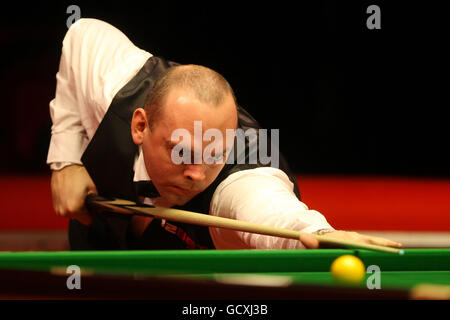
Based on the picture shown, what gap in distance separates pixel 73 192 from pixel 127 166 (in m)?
0.29

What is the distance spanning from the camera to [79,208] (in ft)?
8.41

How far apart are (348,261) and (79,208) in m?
1.33

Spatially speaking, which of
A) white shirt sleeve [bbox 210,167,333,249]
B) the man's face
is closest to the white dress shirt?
white shirt sleeve [bbox 210,167,333,249]

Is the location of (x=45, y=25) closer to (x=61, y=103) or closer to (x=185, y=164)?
(x=61, y=103)

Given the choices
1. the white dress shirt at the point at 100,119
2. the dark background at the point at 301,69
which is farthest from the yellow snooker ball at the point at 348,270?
the dark background at the point at 301,69

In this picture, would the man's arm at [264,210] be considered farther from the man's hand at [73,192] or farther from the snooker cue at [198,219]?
the man's hand at [73,192]

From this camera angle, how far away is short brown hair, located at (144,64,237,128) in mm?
2051

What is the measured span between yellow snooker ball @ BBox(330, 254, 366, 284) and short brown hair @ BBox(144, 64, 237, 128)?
0.70 metres

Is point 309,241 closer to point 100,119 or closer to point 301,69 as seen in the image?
point 100,119

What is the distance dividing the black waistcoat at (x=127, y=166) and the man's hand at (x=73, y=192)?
43 mm

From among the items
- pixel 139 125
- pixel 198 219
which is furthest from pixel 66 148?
pixel 198 219

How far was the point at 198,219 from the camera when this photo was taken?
1982 millimetres

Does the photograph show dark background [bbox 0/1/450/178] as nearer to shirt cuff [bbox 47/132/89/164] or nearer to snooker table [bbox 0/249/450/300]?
shirt cuff [bbox 47/132/89/164]

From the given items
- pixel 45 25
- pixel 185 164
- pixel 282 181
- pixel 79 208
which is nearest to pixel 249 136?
pixel 282 181
